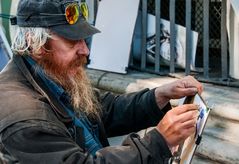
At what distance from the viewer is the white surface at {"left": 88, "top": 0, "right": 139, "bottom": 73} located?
4875 mm

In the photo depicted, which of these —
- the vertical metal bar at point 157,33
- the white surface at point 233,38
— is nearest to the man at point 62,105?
the white surface at point 233,38

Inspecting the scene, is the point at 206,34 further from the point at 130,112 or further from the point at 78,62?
the point at 78,62

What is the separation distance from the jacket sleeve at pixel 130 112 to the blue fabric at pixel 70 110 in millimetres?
341

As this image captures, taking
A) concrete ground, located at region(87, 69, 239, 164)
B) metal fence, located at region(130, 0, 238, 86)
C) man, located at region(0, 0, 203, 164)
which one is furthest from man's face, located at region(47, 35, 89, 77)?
metal fence, located at region(130, 0, 238, 86)

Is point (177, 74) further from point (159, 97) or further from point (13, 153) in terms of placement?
point (13, 153)

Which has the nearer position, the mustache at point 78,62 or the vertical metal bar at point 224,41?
the mustache at point 78,62

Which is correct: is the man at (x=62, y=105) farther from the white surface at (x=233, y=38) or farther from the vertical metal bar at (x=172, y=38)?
the vertical metal bar at (x=172, y=38)

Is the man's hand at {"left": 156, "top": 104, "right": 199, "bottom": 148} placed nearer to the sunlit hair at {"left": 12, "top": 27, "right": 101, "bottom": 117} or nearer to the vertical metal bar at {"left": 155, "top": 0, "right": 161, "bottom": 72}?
the sunlit hair at {"left": 12, "top": 27, "right": 101, "bottom": 117}

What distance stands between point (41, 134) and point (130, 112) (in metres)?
0.78

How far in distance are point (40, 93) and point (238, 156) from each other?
1.84m

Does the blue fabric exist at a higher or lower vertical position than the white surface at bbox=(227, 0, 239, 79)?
lower

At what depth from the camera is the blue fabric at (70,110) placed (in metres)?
2.15

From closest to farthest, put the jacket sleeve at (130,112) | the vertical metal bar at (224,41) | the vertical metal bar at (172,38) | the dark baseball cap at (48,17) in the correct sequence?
the dark baseball cap at (48,17) → the jacket sleeve at (130,112) → the vertical metal bar at (224,41) → the vertical metal bar at (172,38)

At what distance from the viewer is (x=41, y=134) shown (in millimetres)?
1885
